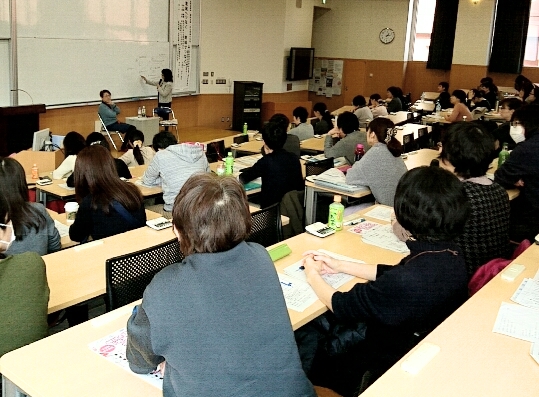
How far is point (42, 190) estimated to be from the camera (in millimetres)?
4527

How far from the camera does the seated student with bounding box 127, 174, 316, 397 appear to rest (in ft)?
4.96

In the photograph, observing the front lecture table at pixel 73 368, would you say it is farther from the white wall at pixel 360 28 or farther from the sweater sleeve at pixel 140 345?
the white wall at pixel 360 28

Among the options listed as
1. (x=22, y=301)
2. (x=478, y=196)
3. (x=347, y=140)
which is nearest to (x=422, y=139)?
(x=347, y=140)

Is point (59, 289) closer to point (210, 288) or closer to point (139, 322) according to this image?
point (139, 322)

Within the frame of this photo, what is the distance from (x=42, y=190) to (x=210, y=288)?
3.42 meters

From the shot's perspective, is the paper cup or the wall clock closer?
the paper cup

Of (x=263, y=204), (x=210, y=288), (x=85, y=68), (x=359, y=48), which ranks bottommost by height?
(x=263, y=204)

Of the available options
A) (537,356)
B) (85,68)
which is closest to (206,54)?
(85,68)

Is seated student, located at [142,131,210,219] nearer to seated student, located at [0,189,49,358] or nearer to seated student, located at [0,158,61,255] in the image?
seated student, located at [0,158,61,255]

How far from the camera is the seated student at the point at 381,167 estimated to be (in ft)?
14.4

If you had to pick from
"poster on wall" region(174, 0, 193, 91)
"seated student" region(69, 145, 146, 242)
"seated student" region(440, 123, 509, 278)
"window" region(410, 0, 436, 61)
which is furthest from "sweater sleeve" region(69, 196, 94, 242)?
"window" region(410, 0, 436, 61)

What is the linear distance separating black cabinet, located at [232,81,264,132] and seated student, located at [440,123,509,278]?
8730 millimetres

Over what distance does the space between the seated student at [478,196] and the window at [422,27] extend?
1120 centimetres

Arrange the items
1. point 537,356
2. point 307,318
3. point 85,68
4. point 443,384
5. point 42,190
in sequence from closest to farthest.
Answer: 1. point 443,384
2. point 537,356
3. point 307,318
4. point 42,190
5. point 85,68
